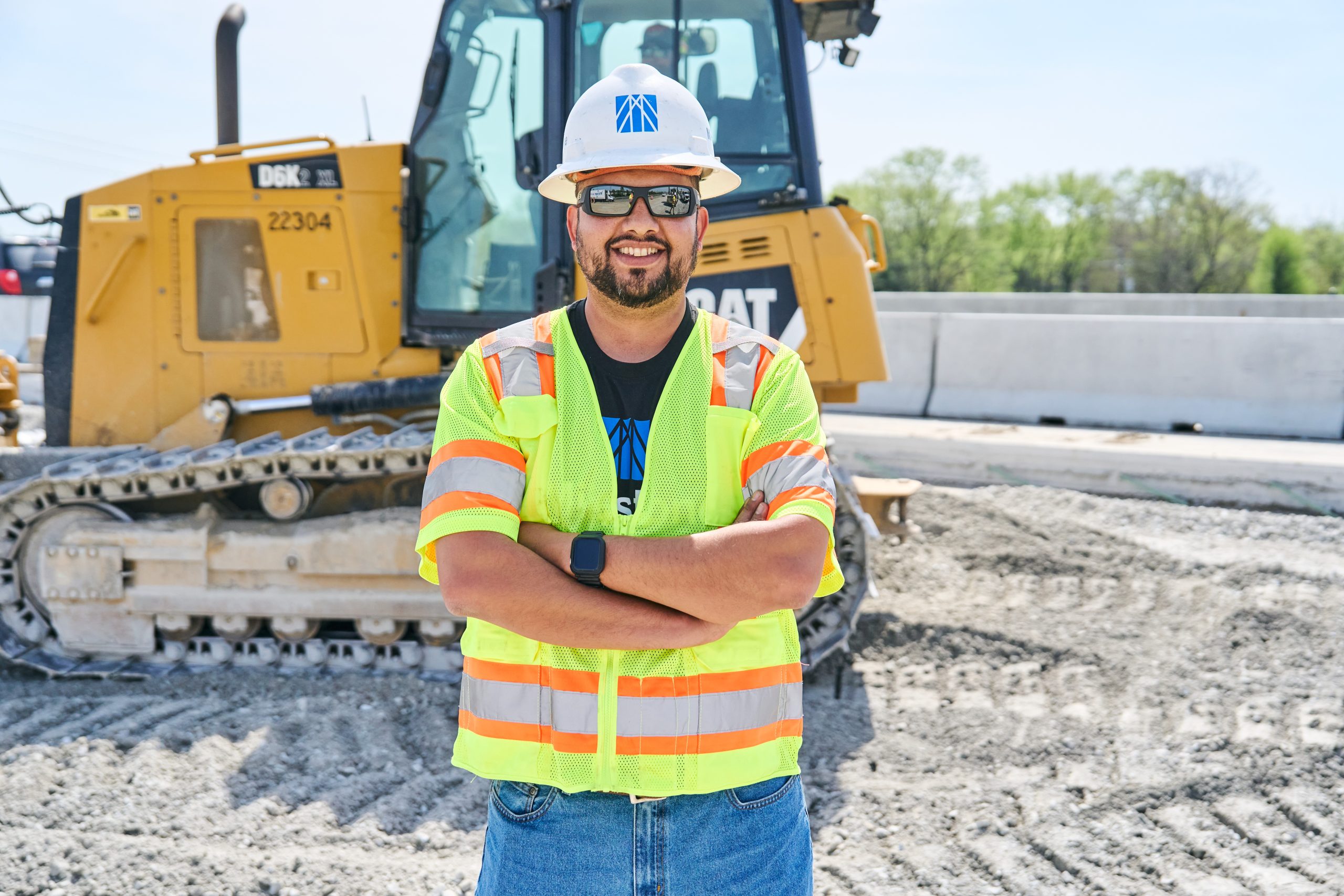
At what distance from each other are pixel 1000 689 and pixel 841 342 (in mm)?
1768

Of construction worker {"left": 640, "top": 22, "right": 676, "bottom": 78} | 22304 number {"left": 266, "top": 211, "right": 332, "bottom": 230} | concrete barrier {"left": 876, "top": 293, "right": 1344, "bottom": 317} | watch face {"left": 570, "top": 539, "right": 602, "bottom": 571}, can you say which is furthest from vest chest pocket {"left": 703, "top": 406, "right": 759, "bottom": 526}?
concrete barrier {"left": 876, "top": 293, "right": 1344, "bottom": 317}

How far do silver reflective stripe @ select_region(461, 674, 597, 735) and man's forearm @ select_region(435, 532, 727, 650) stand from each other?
0.31 ft

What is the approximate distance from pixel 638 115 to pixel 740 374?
513mm

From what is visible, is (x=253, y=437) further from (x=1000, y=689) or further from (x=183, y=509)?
(x=1000, y=689)

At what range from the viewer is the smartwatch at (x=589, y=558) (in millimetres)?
1823

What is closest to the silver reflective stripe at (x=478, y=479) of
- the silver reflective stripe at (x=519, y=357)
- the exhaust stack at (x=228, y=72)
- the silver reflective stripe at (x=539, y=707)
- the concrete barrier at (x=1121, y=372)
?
the silver reflective stripe at (x=519, y=357)

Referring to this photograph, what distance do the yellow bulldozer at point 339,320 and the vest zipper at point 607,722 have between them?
120 inches

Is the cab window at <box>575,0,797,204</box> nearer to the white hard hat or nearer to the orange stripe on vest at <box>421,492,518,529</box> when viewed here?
the white hard hat

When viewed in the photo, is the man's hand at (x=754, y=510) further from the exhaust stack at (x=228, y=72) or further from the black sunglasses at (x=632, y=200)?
the exhaust stack at (x=228, y=72)

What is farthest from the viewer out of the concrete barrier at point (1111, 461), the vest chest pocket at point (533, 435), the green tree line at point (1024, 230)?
the green tree line at point (1024, 230)

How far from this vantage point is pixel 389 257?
5.41 meters

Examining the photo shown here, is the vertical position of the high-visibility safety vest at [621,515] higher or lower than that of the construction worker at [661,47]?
lower

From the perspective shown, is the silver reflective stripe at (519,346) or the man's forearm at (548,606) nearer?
the man's forearm at (548,606)

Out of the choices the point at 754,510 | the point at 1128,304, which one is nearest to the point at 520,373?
the point at 754,510
